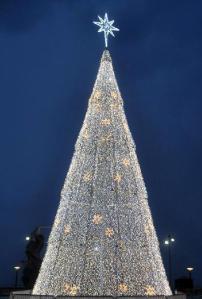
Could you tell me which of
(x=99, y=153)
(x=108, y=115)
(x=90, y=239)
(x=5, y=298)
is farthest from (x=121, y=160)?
(x=5, y=298)

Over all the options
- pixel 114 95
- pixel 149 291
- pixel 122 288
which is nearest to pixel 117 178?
pixel 114 95

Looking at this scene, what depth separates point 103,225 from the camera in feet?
49.8

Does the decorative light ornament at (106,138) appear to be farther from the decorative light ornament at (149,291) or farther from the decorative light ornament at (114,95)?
the decorative light ornament at (149,291)

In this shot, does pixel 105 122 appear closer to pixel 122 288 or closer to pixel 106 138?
pixel 106 138

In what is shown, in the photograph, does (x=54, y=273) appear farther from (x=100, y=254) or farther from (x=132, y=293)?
(x=132, y=293)

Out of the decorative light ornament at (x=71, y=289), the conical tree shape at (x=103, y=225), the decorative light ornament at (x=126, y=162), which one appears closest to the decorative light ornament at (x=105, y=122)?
the conical tree shape at (x=103, y=225)

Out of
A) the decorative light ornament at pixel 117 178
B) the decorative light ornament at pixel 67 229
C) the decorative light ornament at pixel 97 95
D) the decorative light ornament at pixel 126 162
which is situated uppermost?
the decorative light ornament at pixel 97 95

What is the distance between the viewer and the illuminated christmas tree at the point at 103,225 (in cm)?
1438

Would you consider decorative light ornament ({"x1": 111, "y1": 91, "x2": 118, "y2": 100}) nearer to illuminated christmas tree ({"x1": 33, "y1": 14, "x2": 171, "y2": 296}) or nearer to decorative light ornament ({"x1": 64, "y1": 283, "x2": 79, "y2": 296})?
illuminated christmas tree ({"x1": 33, "y1": 14, "x2": 171, "y2": 296})

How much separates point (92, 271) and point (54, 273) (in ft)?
4.59

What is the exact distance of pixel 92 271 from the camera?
14453 millimetres

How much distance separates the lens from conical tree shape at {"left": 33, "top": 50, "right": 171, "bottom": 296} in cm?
1438

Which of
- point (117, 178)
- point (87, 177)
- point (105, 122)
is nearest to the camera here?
point (117, 178)

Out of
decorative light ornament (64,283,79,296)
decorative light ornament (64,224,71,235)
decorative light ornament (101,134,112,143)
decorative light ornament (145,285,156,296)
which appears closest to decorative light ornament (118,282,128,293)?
decorative light ornament (145,285,156,296)
